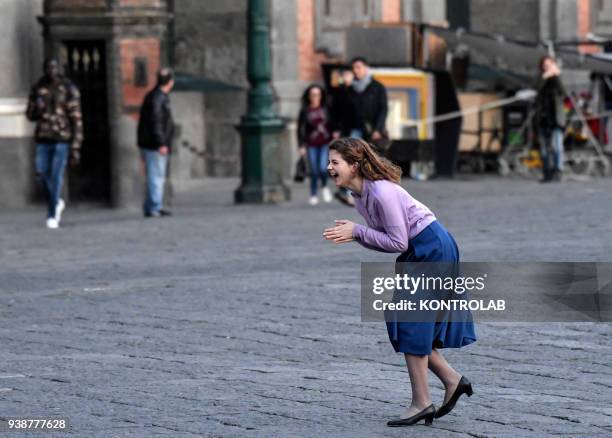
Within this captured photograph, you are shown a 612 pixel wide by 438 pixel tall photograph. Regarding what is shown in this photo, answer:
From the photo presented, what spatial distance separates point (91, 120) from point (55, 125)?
3289mm

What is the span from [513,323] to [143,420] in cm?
328

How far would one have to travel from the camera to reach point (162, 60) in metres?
20.7

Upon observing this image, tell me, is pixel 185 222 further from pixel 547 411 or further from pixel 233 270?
pixel 547 411

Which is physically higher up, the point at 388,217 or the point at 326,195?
the point at 388,217

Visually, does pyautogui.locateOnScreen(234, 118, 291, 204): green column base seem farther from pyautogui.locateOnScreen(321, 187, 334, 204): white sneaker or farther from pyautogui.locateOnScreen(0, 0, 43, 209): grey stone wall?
pyautogui.locateOnScreen(0, 0, 43, 209): grey stone wall

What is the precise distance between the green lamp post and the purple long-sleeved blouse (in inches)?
535

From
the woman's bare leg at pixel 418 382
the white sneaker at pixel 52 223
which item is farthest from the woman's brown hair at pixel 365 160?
the white sneaker at pixel 52 223

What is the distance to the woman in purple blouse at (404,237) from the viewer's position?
693 cm

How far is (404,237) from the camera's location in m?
6.93

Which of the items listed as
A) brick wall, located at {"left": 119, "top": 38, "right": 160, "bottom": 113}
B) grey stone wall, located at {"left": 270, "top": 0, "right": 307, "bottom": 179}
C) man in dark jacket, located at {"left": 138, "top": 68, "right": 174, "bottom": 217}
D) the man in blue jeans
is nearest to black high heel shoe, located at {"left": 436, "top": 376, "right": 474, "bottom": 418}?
the man in blue jeans

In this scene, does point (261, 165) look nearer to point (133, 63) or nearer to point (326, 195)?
point (326, 195)

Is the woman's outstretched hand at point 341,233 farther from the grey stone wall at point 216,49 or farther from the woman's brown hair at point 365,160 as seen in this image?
the grey stone wall at point 216,49

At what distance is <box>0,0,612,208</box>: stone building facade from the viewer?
20.5 meters

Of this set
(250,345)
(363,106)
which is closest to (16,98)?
(363,106)
